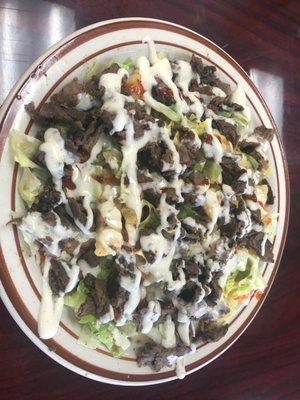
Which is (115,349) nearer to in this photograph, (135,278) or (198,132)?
(135,278)

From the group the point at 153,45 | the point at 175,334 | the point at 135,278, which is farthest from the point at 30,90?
the point at 175,334

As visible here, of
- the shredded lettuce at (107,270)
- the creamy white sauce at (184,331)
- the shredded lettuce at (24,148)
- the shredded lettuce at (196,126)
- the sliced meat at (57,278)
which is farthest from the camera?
the creamy white sauce at (184,331)

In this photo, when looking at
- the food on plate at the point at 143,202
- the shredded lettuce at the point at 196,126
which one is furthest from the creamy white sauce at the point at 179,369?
the shredded lettuce at the point at 196,126

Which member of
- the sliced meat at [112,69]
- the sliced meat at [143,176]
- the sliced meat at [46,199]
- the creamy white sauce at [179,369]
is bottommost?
the creamy white sauce at [179,369]

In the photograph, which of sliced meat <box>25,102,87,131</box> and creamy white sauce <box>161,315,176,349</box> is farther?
creamy white sauce <box>161,315,176,349</box>

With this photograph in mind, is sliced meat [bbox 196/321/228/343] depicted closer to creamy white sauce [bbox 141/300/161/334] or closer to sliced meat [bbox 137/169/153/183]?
creamy white sauce [bbox 141/300/161/334]

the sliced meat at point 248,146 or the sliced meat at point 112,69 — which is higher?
the sliced meat at point 112,69

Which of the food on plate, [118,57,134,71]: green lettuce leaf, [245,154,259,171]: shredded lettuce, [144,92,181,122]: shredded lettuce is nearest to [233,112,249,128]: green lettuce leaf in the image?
the food on plate

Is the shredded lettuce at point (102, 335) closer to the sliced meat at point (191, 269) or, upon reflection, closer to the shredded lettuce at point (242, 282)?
the sliced meat at point (191, 269)
